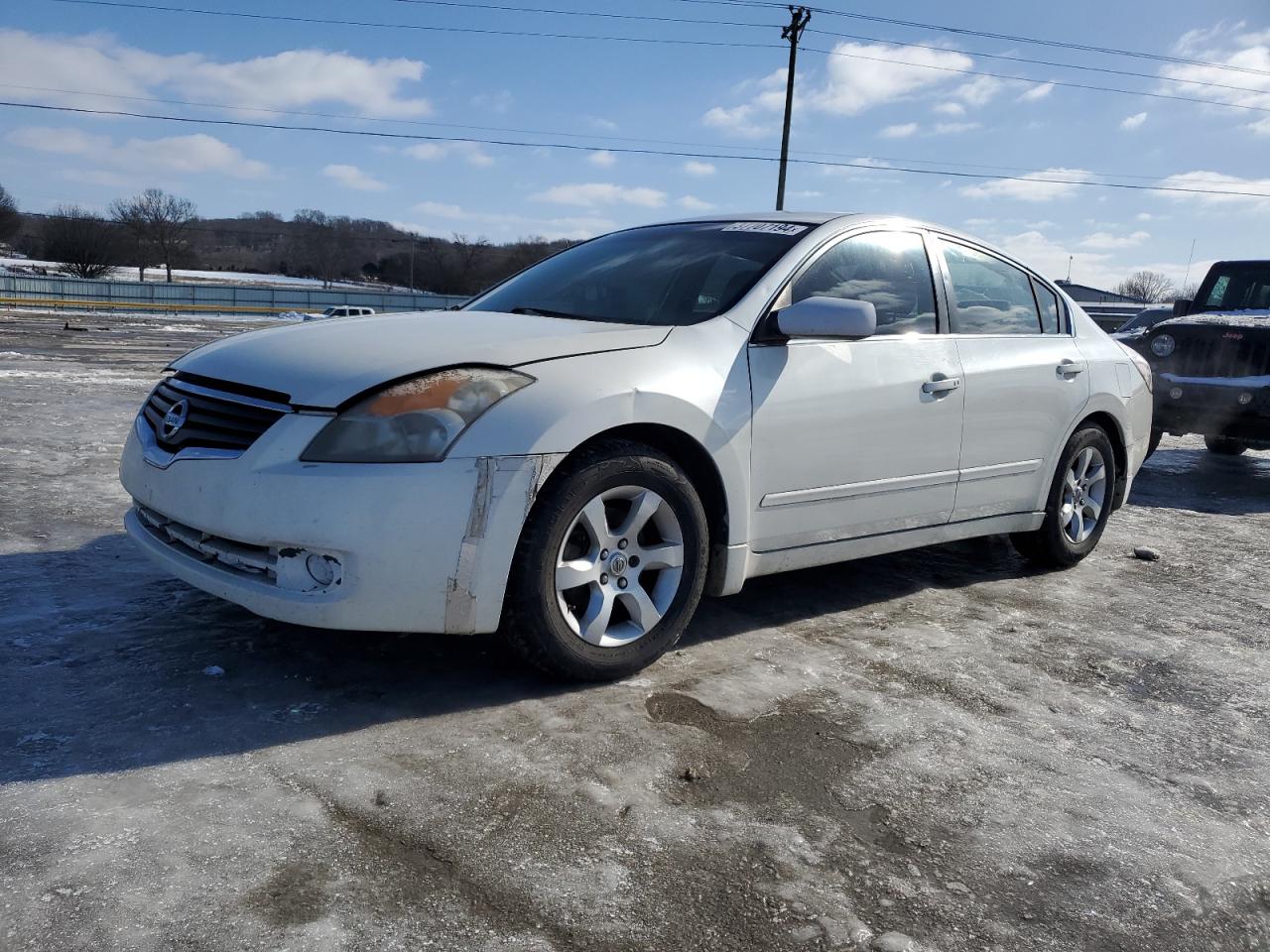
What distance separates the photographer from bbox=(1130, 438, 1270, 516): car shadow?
7.64 metres

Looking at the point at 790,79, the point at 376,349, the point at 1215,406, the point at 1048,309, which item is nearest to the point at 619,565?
the point at 376,349

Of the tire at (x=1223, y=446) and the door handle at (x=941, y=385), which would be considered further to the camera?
the tire at (x=1223, y=446)

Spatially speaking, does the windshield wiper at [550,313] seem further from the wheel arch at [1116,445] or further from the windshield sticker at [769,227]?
the wheel arch at [1116,445]

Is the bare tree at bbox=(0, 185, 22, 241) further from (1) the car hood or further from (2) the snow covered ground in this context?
(1) the car hood

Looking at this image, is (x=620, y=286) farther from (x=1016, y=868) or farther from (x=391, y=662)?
(x=1016, y=868)

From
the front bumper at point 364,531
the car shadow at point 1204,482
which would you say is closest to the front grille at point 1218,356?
the car shadow at point 1204,482

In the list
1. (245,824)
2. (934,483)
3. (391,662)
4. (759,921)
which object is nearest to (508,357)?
(391,662)

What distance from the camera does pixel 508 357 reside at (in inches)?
123

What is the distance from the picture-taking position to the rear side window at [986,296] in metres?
4.53

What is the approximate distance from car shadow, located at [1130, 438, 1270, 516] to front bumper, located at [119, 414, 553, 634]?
6.06m

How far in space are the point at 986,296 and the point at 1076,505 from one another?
1.25m

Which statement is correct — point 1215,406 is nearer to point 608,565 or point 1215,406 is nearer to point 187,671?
point 608,565

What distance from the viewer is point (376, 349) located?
10.5ft

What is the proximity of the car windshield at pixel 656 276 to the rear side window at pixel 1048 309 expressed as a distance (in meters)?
1.56
